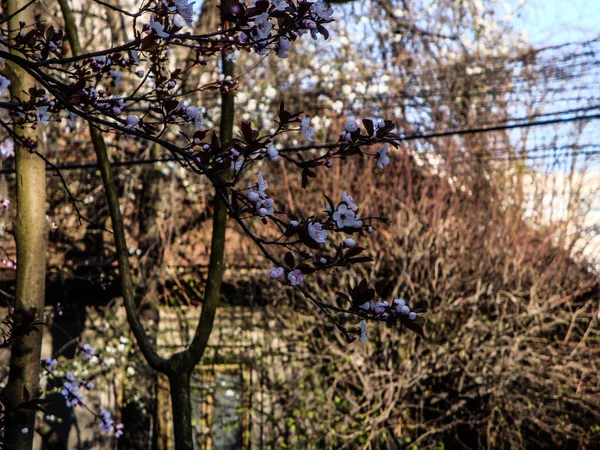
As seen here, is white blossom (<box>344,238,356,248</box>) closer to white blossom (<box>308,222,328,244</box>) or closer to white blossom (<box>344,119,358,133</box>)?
white blossom (<box>308,222,328,244</box>)

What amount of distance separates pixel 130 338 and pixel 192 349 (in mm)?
5104

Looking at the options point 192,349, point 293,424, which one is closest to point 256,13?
point 192,349

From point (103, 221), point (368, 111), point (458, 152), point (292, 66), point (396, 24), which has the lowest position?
point (103, 221)

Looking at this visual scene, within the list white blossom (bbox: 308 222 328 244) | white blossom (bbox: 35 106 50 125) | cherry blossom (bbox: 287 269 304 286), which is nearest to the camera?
white blossom (bbox: 308 222 328 244)

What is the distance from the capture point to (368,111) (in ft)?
31.5

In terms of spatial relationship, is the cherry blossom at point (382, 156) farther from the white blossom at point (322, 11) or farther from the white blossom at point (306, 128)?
the white blossom at point (322, 11)

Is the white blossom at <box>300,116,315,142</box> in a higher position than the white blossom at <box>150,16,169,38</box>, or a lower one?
lower

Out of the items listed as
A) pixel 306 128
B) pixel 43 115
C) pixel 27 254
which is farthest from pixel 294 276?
pixel 27 254

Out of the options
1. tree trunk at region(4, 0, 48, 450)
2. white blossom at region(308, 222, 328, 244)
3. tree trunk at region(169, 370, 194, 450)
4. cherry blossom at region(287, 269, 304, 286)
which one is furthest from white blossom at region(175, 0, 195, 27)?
tree trunk at region(169, 370, 194, 450)

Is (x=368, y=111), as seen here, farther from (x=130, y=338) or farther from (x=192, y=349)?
(x=192, y=349)

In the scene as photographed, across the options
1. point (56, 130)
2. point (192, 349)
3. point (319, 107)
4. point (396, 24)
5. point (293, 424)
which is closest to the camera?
point (192, 349)

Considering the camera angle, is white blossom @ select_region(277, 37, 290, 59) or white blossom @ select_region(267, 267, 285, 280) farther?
white blossom @ select_region(277, 37, 290, 59)

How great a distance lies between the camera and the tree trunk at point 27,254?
133 inches

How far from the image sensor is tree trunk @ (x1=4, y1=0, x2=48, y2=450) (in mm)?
3387
